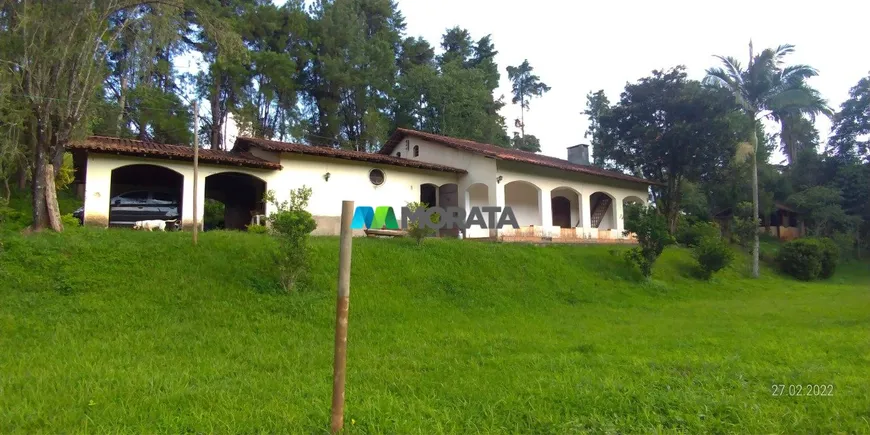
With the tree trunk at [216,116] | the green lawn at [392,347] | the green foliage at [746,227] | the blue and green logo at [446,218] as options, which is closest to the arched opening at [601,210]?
the green foliage at [746,227]

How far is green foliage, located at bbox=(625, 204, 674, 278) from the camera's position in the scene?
46.2ft

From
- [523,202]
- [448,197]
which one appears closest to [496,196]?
[448,197]

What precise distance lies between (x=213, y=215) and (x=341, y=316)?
18.0m

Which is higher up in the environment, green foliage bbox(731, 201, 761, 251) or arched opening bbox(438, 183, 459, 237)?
arched opening bbox(438, 183, 459, 237)

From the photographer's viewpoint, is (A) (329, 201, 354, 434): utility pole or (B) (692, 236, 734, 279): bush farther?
(B) (692, 236, 734, 279): bush

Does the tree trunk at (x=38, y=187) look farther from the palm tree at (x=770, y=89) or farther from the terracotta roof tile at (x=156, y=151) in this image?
the palm tree at (x=770, y=89)

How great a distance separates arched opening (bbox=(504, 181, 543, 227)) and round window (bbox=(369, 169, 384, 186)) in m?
5.41

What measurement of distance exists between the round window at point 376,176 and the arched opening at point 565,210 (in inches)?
333

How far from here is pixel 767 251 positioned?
22516 millimetres

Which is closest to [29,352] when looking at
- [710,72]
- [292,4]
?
[710,72]

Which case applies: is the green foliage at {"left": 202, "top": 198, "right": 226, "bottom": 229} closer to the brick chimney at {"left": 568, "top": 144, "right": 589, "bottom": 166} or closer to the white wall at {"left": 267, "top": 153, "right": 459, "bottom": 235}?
the white wall at {"left": 267, "top": 153, "right": 459, "bottom": 235}

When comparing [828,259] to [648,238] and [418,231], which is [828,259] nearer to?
[648,238]
